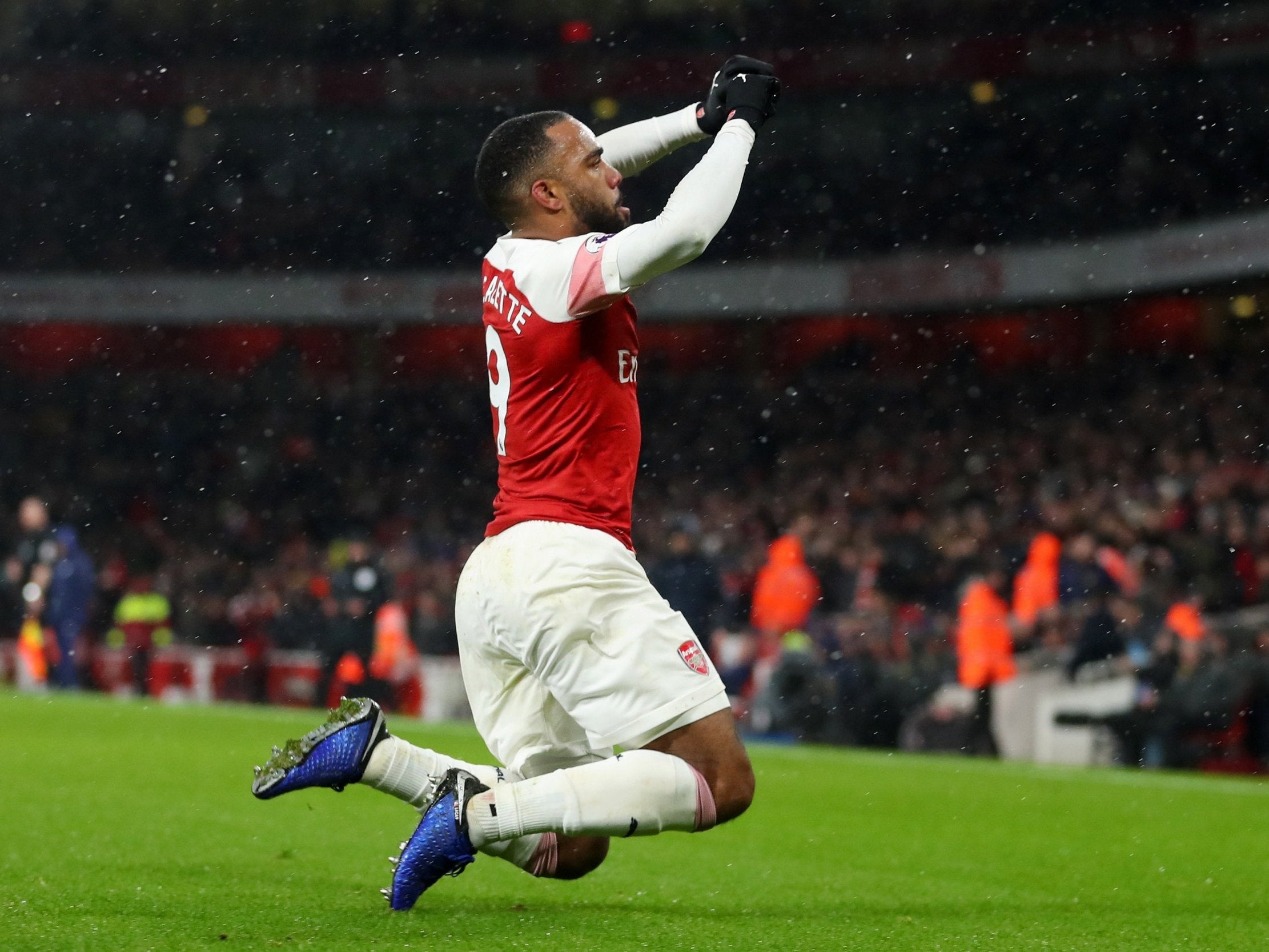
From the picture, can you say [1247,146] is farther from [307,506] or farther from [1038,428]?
[307,506]

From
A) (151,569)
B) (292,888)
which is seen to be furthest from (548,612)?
(151,569)

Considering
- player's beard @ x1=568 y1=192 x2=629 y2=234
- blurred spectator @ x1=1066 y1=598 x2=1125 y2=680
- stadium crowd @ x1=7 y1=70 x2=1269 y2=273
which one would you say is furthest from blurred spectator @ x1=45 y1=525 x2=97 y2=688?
player's beard @ x1=568 y1=192 x2=629 y2=234

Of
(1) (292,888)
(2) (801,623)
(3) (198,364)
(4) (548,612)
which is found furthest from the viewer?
(3) (198,364)

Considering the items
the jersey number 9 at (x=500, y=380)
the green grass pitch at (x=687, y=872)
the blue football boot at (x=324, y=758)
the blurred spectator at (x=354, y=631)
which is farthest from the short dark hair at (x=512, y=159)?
the blurred spectator at (x=354, y=631)

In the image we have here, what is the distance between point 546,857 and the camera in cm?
385

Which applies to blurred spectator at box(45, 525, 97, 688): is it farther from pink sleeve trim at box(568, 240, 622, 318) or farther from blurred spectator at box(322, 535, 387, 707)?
pink sleeve trim at box(568, 240, 622, 318)

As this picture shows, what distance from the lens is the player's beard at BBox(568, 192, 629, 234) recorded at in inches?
145

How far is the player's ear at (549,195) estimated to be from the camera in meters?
3.68

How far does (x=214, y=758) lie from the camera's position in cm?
890

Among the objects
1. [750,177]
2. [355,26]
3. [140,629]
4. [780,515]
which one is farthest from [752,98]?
[355,26]

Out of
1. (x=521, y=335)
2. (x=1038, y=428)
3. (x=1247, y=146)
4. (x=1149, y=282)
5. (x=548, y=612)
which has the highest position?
(x=1247, y=146)

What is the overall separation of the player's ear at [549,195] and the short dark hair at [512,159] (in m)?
0.03

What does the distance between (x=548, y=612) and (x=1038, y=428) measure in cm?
1686

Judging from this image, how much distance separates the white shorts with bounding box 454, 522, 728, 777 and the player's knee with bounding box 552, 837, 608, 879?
412 millimetres
